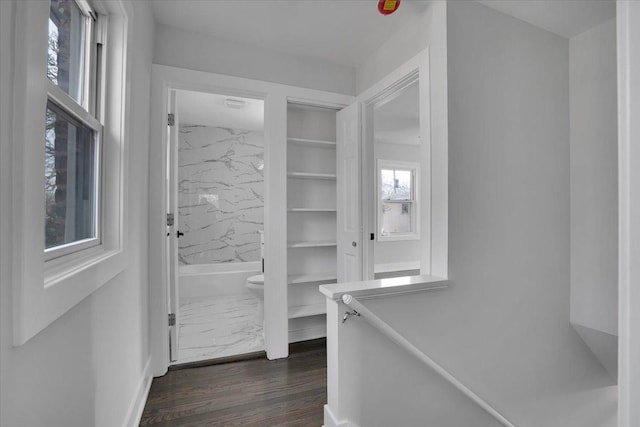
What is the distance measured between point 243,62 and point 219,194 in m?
2.68

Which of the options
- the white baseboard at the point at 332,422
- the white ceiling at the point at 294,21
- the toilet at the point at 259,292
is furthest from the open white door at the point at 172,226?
the white baseboard at the point at 332,422

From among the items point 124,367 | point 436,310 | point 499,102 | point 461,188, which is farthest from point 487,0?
point 124,367

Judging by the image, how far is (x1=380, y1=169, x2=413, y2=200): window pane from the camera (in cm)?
484

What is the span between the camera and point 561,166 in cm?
228

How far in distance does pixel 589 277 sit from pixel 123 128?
3.13 metres

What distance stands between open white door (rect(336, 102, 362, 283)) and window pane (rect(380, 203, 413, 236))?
208 cm

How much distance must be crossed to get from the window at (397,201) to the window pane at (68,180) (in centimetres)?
400

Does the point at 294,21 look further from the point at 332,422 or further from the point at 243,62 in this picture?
the point at 332,422

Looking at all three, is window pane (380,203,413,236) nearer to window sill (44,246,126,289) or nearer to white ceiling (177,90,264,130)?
white ceiling (177,90,264,130)

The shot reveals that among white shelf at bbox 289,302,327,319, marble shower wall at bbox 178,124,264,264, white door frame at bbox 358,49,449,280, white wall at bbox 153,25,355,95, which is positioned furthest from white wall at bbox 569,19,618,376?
marble shower wall at bbox 178,124,264,264

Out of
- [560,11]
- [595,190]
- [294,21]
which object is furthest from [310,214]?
[560,11]

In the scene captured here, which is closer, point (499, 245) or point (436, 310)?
point (436, 310)

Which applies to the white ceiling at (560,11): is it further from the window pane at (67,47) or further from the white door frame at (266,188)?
the window pane at (67,47)

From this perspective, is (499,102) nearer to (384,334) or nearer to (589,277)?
(589,277)
